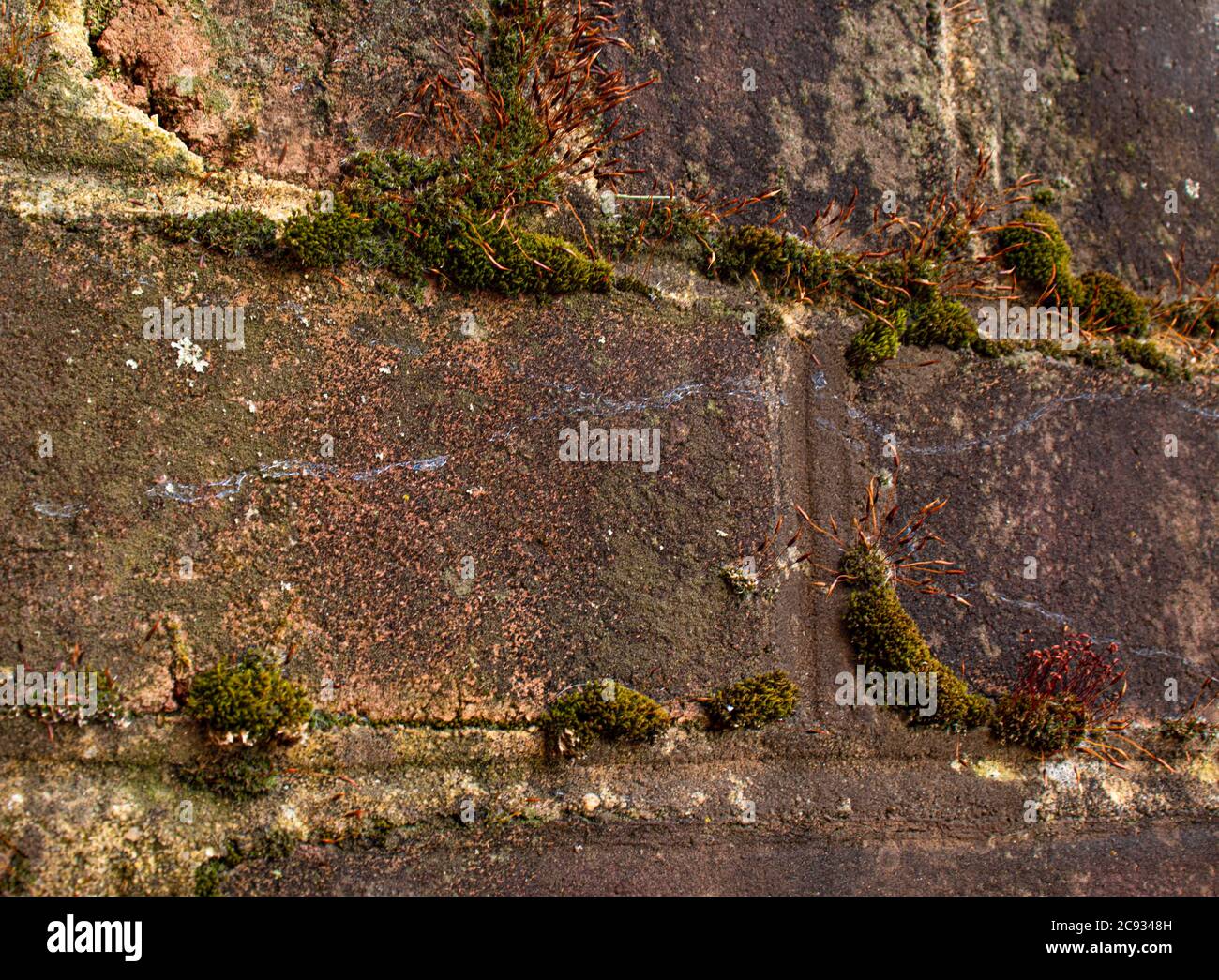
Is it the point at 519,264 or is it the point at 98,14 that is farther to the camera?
the point at 519,264

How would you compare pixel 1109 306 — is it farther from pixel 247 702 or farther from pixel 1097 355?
pixel 247 702

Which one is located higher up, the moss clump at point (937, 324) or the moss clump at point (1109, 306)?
the moss clump at point (1109, 306)

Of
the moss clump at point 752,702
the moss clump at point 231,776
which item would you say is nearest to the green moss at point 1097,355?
the moss clump at point 752,702

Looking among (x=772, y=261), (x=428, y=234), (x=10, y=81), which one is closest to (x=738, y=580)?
(x=772, y=261)

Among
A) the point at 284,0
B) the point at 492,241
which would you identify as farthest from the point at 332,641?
the point at 284,0

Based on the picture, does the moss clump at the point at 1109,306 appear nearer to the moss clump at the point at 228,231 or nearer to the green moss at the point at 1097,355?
the green moss at the point at 1097,355

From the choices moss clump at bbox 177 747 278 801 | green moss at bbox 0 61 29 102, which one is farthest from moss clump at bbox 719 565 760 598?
green moss at bbox 0 61 29 102

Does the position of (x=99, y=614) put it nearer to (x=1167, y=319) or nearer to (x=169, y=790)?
(x=169, y=790)
